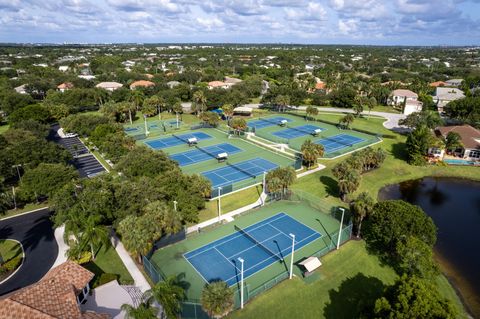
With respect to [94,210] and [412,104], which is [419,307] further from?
[412,104]

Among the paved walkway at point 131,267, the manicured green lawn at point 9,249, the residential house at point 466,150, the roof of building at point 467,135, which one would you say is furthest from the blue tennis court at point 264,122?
the manicured green lawn at point 9,249

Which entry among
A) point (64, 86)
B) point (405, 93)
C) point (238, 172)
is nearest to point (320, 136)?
point (238, 172)

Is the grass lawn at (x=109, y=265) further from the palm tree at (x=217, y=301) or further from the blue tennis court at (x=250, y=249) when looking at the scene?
the palm tree at (x=217, y=301)

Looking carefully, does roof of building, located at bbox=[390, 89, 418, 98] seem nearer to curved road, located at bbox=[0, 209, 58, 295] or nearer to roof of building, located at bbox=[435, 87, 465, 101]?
roof of building, located at bbox=[435, 87, 465, 101]

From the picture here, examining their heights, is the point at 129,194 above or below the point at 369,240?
above

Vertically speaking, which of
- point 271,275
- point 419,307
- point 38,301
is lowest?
point 271,275

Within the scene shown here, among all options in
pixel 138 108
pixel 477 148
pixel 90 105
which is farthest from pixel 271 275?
pixel 90 105
